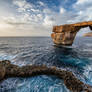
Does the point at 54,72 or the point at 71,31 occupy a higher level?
the point at 71,31

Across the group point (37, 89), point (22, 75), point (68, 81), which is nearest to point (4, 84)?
point (22, 75)

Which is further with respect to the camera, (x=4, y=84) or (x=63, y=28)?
(x=63, y=28)

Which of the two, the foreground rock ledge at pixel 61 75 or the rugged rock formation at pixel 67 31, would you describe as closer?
the foreground rock ledge at pixel 61 75

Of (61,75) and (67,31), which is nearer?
(61,75)

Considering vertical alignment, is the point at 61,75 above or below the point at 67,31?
below

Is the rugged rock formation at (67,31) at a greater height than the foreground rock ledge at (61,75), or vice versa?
the rugged rock formation at (67,31)

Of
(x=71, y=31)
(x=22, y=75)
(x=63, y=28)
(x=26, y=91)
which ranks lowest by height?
(x=26, y=91)

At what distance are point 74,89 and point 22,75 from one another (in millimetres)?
5105

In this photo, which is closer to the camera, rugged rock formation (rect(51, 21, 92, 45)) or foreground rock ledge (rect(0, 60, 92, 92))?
foreground rock ledge (rect(0, 60, 92, 92))

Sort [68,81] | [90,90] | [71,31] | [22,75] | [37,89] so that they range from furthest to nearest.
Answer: [71,31] → [22,75] → [68,81] → [37,89] → [90,90]

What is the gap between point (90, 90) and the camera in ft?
13.8

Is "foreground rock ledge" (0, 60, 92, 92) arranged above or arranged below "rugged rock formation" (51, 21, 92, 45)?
below

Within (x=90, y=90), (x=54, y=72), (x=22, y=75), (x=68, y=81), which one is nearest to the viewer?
(x=90, y=90)

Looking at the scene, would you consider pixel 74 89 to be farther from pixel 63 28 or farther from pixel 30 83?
pixel 63 28
